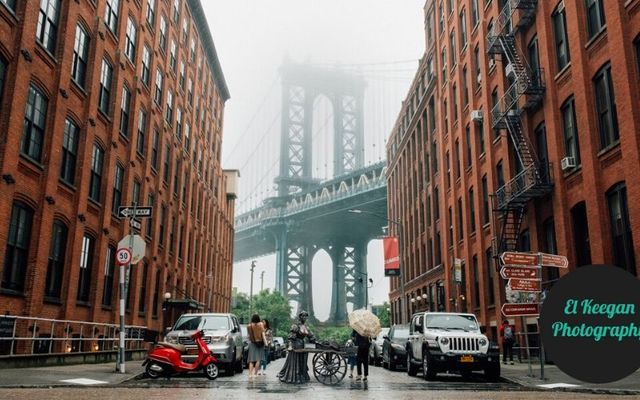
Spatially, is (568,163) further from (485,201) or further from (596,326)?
(596,326)

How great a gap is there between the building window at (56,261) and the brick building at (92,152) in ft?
0.16

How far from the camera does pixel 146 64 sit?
3266cm

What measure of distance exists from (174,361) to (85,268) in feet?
36.4

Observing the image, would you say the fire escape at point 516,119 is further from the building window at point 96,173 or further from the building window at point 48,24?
the building window at point 48,24

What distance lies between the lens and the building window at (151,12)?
33375mm

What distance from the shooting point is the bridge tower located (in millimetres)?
121375

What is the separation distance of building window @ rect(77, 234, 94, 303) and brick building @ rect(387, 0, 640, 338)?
1791cm

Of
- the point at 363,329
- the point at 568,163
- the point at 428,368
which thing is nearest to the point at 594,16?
the point at 568,163

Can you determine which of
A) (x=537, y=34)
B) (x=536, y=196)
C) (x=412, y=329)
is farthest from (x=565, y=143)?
(x=412, y=329)

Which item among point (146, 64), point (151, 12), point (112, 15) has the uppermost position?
point (151, 12)

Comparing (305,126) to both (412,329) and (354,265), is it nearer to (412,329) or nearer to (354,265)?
(354,265)

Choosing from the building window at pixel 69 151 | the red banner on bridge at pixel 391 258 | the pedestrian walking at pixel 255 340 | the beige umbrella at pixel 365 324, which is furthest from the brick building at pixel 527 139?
the building window at pixel 69 151

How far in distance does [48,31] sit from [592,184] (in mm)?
19282

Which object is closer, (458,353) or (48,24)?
(458,353)
